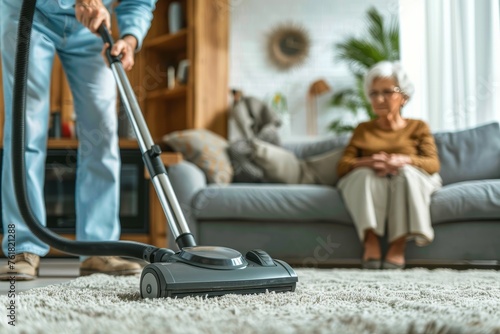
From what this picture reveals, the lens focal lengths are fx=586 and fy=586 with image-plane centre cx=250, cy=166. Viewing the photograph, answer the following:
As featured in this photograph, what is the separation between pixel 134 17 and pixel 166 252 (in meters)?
0.98

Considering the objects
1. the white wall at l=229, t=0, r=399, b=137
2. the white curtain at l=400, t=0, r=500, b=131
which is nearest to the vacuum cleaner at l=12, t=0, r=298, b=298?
the white curtain at l=400, t=0, r=500, b=131

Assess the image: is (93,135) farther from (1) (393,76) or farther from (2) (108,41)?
(1) (393,76)

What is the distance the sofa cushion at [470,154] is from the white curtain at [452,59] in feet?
1.52

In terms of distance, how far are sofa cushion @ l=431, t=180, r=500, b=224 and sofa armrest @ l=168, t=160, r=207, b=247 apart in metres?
0.97

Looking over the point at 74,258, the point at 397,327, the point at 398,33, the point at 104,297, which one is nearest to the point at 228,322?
the point at 397,327

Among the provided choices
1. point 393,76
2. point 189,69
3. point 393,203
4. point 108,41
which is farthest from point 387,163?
point 189,69

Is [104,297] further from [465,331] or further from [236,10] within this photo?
[236,10]

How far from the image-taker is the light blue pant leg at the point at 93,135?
1.84m

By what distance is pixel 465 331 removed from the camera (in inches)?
29.9

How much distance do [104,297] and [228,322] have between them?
1.33 feet

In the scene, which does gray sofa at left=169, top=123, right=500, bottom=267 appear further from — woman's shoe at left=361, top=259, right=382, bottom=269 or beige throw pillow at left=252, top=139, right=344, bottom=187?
beige throw pillow at left=252, top=139, right=344, bottom=187

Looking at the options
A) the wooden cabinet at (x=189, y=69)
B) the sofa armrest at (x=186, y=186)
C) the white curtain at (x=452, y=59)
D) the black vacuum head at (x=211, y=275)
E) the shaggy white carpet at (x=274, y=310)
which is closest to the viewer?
the shaggy white carpet at (x=274, y=310)

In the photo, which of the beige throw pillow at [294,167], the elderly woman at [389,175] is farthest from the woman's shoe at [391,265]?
the beige throw pillow at [294,167]

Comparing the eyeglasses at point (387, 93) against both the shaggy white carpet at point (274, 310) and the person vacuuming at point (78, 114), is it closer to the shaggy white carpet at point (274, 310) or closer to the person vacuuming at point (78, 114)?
the person vacuuming at point (78, 114)
